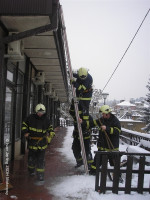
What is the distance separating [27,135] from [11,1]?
9.08 feet

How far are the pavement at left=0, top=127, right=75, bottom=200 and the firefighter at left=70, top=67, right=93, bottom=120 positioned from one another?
1563mm

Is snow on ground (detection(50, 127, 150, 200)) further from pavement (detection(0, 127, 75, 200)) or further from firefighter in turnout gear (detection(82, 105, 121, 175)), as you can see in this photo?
firefighter in turnout gear (detection(82, 105, 121, 175))

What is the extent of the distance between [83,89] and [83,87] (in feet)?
0.16

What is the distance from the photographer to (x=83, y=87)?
615 centimetres

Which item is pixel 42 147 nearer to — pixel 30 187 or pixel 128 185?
pixel 30 187

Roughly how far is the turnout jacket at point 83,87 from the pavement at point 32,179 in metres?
1.92

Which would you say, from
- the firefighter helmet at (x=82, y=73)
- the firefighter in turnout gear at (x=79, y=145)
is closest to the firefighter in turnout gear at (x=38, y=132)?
the firefighter in turnout gear at (x=79, y=145)

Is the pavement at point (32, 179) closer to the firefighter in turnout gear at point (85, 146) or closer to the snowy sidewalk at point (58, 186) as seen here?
the snowy sidewalk at point (58, 186)

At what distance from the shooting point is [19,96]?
8438 millimetres

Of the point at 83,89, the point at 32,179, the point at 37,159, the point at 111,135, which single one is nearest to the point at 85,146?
the point at 111,135

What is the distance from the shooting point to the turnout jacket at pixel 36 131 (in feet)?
18.4

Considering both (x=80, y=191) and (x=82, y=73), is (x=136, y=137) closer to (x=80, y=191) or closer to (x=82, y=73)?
(x=82, y=73)

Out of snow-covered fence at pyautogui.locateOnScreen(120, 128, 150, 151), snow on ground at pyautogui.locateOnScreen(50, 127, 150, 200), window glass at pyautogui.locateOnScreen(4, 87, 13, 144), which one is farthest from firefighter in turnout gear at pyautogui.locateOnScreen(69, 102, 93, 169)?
snow-covered fence at pyautogui.locateOnScreen(120, 128, 150, 151)

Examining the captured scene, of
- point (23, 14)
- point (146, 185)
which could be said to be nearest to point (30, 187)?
Result: point (146, 185)
